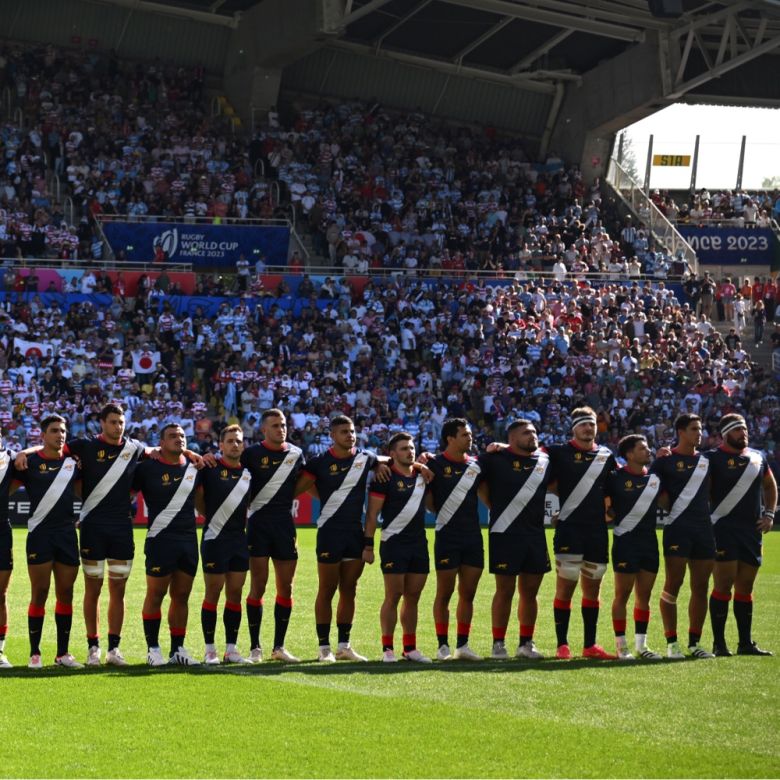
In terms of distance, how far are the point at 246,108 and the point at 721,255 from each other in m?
15.7

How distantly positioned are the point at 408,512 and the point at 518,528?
3.19 feet

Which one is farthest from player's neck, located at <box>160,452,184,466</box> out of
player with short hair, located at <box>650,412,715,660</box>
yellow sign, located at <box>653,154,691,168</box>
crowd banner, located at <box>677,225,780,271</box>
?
yellow sign, located at <box>653,154,691,168</box>

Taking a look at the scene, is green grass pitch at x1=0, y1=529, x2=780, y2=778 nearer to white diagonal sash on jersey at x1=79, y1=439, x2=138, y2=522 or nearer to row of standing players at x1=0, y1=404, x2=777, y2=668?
row of standing players at x1=0, y1=404, x2=777, y2=668

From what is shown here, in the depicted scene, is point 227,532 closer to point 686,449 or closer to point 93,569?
point 93,569

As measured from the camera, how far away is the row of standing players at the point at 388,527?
12.9 metres

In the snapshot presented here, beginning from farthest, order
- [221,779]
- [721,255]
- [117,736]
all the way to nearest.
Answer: [721,255], [117,736], [221,779]

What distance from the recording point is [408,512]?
13.4 m

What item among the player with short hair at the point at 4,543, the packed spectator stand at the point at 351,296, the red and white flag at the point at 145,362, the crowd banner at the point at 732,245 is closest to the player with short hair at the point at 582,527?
the player with short hair at the point at 4,543

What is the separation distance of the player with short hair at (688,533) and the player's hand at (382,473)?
2461 millimetres

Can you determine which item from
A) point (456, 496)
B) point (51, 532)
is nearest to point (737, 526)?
point (456, 496)

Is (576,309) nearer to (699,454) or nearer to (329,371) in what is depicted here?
(329,371)

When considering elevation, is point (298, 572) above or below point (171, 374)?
below

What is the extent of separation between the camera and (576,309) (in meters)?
39.3

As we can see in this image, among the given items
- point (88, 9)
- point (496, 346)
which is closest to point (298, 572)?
point (496, 346)
